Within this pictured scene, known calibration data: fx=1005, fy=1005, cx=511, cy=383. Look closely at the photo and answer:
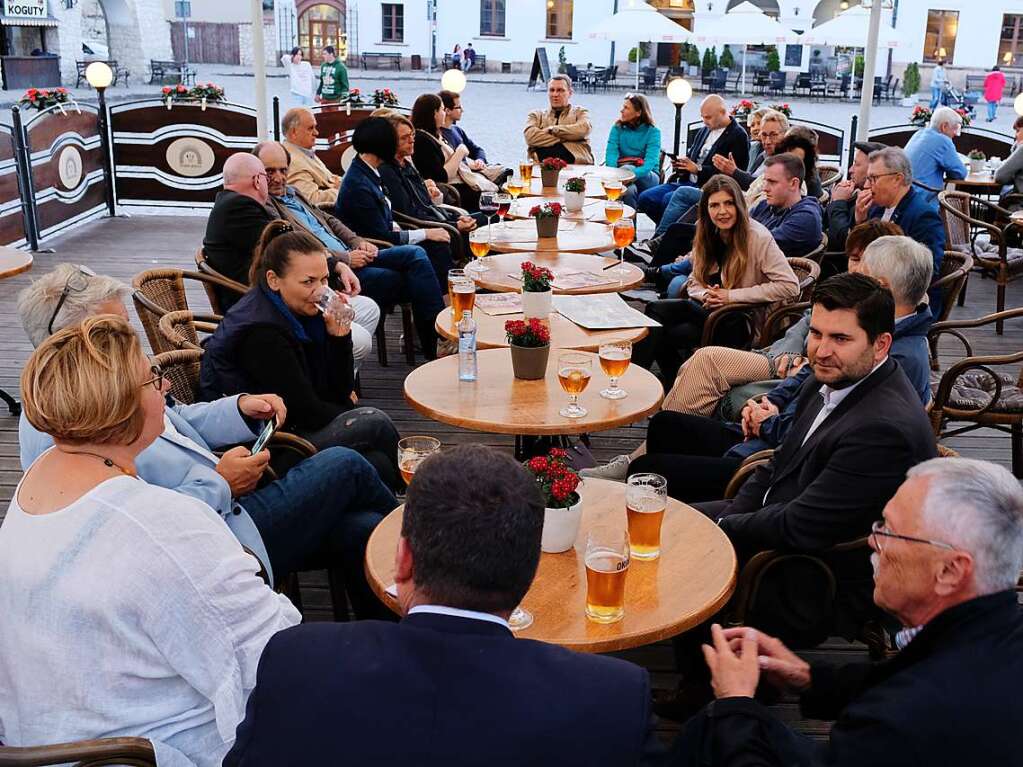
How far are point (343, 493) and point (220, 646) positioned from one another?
1091 mm

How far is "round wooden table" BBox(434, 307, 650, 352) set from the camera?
3.66 m

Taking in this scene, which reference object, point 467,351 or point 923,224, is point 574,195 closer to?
point 923,224

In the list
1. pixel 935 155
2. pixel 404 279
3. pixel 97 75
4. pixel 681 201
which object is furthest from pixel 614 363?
pixel 97 75

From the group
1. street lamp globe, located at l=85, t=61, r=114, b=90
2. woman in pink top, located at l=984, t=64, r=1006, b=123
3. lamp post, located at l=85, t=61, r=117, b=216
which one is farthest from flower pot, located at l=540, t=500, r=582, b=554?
woman in pink top, located at l=984, t=64, r=1006, b=123

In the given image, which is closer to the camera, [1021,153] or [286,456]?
[286,456]

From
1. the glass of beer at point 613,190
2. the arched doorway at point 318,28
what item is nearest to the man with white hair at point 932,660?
the glass of beer at point 613,190

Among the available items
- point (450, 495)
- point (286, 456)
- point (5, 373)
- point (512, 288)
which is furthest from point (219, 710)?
point (5, 373)

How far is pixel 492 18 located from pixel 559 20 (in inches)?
93.6

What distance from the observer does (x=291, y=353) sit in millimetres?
3234

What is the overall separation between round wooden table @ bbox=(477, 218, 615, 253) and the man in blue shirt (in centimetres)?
86

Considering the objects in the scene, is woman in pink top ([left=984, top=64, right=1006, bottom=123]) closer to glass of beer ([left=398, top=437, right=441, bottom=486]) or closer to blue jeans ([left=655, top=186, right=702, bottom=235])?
blue jeans ([left=655, top=186, right=702, bottom=235])

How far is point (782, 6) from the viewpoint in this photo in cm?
3234

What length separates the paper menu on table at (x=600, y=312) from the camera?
153 inches

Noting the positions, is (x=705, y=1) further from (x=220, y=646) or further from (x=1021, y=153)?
(x=220, y=646)
